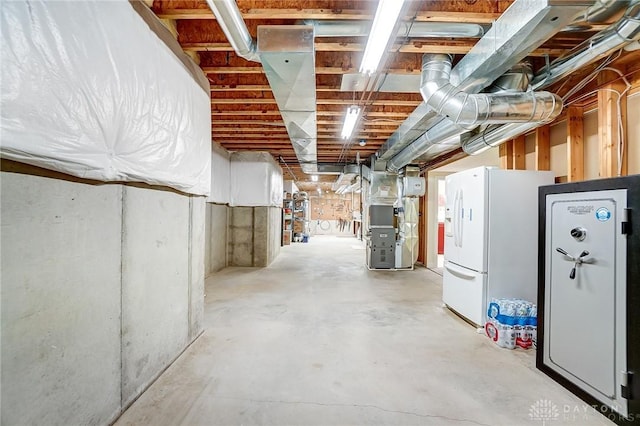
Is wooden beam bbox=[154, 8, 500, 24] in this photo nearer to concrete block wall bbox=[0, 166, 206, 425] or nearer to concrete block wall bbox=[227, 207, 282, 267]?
concrete block wall bbox=[0, 166, 206, 425]

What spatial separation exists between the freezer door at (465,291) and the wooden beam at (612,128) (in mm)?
1400

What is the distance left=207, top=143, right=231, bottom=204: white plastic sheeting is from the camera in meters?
5.23

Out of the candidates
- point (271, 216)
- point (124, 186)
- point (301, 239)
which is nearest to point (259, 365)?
point (124, 186)

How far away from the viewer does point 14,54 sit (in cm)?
94

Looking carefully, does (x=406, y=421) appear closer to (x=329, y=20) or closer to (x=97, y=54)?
(x=97, y=54)

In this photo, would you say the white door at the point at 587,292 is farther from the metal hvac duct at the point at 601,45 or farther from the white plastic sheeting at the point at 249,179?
the white plastic sheeting at the point at 249,179

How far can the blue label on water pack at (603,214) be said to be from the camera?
174cm

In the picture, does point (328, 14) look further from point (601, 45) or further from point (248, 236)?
point (248, 236)

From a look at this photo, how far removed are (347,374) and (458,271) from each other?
74.5 inches

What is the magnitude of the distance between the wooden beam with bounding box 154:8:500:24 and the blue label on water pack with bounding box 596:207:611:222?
144 centimetres

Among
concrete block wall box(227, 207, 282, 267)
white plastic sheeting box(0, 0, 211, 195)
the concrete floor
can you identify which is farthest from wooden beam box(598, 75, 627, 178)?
concrete block wall box(227, 207, 282, 267)

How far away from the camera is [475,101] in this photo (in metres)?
2.35

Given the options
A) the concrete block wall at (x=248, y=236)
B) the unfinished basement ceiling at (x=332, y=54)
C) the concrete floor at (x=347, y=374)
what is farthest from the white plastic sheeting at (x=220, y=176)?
the concrete floor at (x=347, y=374)

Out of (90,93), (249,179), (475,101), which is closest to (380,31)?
(475,101)
